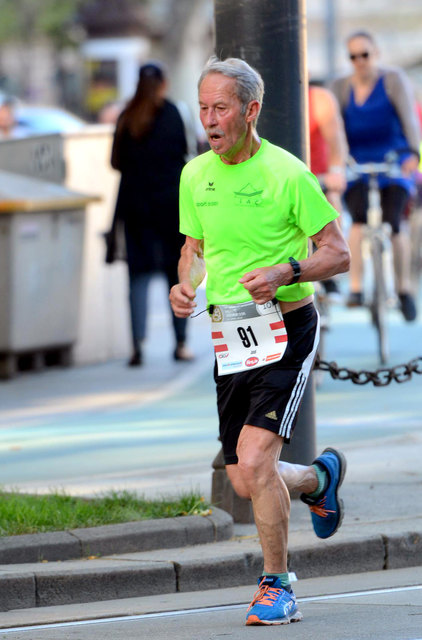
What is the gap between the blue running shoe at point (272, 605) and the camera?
18.2ft

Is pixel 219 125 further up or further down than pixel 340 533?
further up

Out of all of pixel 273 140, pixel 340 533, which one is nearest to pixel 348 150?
pixel 273 140

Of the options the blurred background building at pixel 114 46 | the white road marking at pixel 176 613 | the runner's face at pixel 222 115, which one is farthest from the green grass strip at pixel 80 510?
the blurred background building at pixel 114 46

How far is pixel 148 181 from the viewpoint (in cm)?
1263

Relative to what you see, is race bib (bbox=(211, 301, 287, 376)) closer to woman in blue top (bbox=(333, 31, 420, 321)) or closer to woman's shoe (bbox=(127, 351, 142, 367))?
woman in blue top (bbox=(333, 31, 420, 321))

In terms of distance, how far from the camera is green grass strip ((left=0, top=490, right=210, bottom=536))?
21.8 feet

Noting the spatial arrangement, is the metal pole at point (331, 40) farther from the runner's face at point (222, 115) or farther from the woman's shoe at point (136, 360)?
the runner's face at point (222, 115)

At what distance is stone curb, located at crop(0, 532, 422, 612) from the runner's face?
5.43ft

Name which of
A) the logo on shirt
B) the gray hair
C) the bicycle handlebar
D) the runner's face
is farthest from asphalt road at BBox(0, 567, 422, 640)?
the bicycle handlebar

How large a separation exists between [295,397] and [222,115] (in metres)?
0.96

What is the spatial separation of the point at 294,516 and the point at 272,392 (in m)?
1.68

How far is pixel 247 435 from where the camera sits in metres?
5.61

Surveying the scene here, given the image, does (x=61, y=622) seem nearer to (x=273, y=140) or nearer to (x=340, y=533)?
(x=340, y=533)

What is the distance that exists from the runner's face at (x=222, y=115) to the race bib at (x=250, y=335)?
20.8 inches
